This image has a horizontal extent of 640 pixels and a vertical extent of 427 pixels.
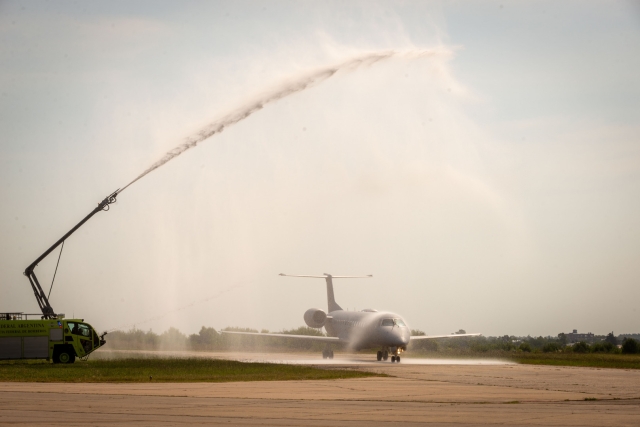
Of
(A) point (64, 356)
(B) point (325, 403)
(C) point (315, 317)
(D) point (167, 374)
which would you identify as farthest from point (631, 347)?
(B) point (325, 403)

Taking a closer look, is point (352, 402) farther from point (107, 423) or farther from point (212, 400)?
point (107, 423)

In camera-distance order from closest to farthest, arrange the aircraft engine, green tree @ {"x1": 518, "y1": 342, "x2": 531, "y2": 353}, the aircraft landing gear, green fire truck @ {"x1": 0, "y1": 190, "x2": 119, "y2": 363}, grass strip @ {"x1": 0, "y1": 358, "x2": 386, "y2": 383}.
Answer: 1. grass strip @ {"x1": 0, "y1": 358, "x2": 386, "y2": 383}
2. green fire truck @ {"x1": 0, "y1": 190, "x2": 119, "y2": 363}
3. the aircraft landing gear
4. the aircraft engine
5. green tree @ {"x1": 518, "y1": 342, "x2": 531, "y2": 353}

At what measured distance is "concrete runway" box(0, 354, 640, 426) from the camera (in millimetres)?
17453

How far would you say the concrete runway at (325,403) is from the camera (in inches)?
687

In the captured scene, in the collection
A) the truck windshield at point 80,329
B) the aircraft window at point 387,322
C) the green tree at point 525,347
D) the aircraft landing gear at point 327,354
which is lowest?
the aircraft landing gear at point 327,354

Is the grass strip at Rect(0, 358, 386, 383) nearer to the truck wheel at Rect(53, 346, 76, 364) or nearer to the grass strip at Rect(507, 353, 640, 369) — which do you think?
the truck wheel at Rect(53, 346, 76, 364)


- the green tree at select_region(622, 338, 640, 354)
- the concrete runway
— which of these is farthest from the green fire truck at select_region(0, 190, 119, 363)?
the green tree at select_region(622, 338, 640, 354)

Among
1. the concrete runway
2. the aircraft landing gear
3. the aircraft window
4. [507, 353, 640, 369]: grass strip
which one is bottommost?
the concrete runway

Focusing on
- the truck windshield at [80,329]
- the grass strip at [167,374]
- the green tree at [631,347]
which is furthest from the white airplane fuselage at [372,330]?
the green tree at [631,347]

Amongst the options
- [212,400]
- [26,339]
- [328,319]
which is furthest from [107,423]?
[328,319]

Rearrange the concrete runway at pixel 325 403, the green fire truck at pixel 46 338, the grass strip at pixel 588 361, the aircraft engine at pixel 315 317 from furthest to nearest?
the aircraft engine at pixel 315 317
the grass strip at pixel 588 361
the green fire truck at pixel 46 338
the concrete runway at pixel 325 403

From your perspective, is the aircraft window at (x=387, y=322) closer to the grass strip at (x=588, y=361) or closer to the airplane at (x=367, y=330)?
the airplane at (x=367, y=330)

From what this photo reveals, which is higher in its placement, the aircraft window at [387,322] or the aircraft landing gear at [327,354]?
the aircraft window at [387,322]

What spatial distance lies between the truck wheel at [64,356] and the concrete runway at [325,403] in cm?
1732
